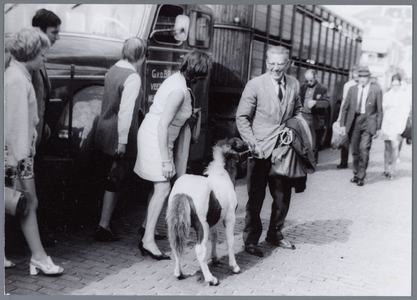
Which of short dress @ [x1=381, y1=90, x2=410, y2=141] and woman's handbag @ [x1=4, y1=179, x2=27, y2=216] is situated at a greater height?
short dress @ [x1=381, y1=90, x2=410, y2=141]

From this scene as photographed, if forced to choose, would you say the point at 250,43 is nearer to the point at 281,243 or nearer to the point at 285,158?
the point at 285,158

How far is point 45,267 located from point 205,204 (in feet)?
4.52

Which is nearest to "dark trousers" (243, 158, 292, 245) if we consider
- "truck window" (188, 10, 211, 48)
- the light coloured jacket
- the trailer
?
the light coloured jacket

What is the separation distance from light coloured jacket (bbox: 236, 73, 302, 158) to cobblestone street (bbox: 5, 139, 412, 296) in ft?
3.75

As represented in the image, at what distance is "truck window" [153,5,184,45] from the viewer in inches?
252

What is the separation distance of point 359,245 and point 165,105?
2759 millimetres

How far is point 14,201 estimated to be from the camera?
154 inches

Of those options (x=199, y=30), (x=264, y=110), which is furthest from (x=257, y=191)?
(x=199, y=30)

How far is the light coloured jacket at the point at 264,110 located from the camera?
194 inches

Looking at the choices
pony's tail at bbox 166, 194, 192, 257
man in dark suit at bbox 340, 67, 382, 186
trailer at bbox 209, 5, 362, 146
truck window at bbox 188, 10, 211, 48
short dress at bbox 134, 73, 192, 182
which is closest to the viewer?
pony's tail at bbox 166, 194, 192, 257

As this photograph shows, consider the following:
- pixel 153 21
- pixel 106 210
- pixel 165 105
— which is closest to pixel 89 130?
pixel 106 210

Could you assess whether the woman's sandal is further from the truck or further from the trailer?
the trailer

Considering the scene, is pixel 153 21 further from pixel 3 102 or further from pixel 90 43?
pixel 3 102

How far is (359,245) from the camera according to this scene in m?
5.71
